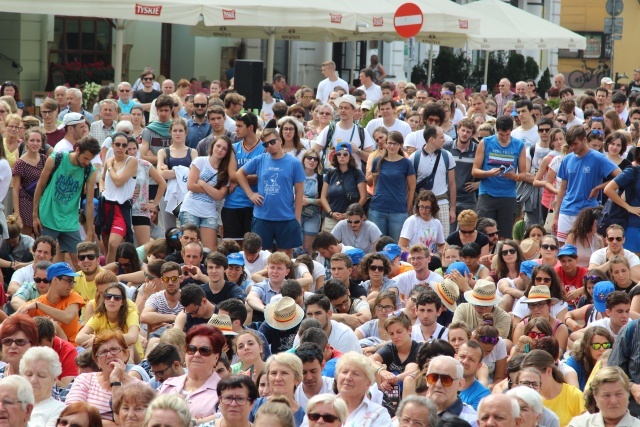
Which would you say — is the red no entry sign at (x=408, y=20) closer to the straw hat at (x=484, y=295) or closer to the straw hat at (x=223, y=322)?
the straw hat at (x=484, y=295)

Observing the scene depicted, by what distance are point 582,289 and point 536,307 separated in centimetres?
118

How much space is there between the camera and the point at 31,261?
1245 centimetres

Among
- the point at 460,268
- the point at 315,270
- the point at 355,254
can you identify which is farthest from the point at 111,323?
the point at 460,268

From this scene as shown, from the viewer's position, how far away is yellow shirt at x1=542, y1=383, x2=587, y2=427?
8.55 m

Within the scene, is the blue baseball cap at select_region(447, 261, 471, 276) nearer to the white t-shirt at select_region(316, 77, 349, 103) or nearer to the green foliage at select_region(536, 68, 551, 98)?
the white t-shirt at select_region(316, 77, 349, 103)

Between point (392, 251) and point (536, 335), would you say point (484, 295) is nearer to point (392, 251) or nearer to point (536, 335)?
point (536, 335)

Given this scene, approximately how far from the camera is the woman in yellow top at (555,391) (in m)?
8.52

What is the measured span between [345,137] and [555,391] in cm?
709

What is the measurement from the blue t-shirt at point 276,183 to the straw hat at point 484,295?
3434 mm

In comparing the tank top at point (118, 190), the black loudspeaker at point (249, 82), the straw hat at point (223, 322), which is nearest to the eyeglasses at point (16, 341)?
the straw hat at point (223, 322)

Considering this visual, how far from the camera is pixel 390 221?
1434cm

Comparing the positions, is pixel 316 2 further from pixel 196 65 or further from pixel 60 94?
pixel 196 65

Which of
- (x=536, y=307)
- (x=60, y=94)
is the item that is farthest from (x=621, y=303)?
(x=60, y=94)

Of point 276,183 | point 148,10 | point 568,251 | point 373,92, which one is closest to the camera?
point 568,251
